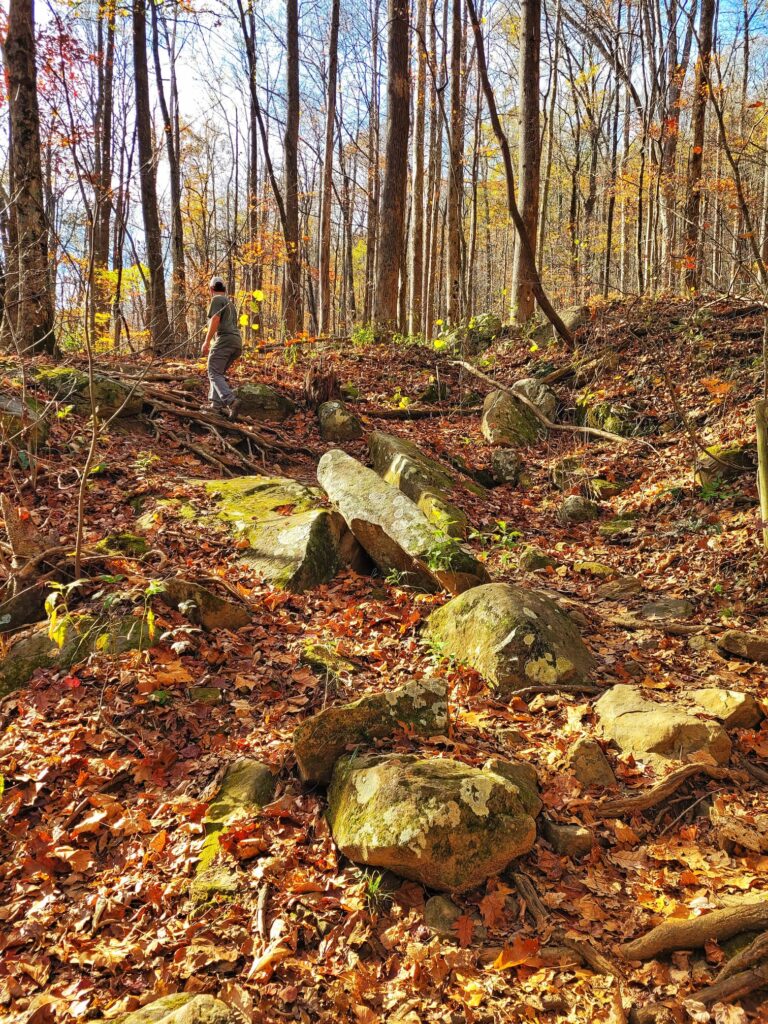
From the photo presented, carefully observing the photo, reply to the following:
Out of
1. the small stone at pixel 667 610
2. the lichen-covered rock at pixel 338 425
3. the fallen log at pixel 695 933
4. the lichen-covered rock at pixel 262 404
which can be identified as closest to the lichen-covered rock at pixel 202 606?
the fallen log at pixel 695 933

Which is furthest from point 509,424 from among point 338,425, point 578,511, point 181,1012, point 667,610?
point 181,1012

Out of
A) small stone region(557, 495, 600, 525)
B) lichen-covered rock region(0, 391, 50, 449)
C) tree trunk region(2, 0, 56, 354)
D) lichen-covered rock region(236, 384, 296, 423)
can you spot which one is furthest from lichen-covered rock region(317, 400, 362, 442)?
tree trunk region(2, 0, 56, 354)

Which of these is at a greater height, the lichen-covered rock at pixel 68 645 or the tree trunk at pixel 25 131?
the tree trunk at pixel 25 131

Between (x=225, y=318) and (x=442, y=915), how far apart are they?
803 cm

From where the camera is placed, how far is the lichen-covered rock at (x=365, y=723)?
3.35 metres

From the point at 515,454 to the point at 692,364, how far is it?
3.09 metres

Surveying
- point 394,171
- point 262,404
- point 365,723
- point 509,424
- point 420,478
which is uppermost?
point 394,171

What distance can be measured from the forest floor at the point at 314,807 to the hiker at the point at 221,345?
6.69 ft

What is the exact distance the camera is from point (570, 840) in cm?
306

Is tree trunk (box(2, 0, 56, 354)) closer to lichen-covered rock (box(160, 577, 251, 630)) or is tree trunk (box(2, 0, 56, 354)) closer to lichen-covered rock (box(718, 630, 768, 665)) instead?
lichen-covered rock (box(160, 577, 251, 630))

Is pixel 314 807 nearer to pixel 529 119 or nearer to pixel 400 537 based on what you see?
pixel 400 537

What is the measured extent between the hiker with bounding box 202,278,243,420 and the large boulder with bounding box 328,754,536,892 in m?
6.87

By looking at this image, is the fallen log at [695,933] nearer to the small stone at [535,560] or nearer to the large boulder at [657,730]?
the large boulder at [657,730]

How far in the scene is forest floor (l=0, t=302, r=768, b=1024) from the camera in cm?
240
